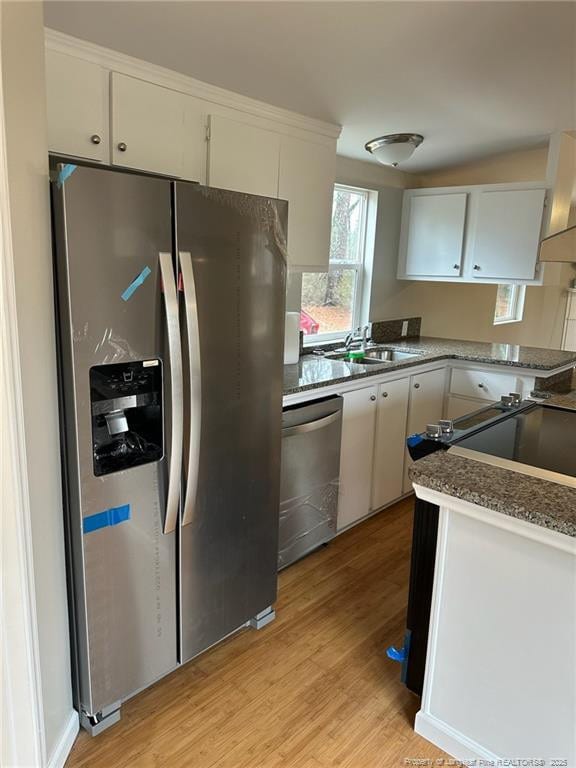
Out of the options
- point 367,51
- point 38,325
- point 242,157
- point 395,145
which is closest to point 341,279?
point 395,145

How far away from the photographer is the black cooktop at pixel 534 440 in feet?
5.49

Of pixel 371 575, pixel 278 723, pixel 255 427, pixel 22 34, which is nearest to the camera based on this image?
pixel 22 34

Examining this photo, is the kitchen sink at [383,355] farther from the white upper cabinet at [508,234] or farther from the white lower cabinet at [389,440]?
the white upper cabinet at [508,234]

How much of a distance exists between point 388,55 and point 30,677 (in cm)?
242

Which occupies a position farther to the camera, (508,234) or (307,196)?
(508,234)

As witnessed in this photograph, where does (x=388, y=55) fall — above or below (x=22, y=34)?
above

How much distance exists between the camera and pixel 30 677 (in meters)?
1.42

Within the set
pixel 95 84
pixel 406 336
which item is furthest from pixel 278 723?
pixel 406 336

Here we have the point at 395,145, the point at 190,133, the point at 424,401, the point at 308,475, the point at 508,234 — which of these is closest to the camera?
the point at 190,133

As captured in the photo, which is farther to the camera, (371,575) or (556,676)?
(371,575)

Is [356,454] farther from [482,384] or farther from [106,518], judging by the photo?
[106,518]

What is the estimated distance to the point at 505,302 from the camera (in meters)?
5.42

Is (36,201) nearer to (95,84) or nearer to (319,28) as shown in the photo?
(95,84)

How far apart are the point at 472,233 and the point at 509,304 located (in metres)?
1.96
